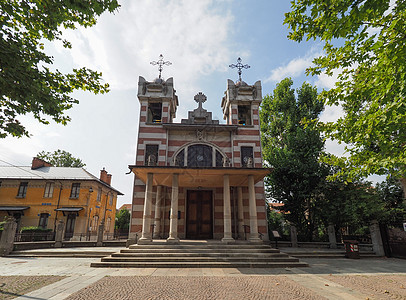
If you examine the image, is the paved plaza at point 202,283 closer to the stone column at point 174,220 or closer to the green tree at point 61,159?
the stone column at point 174,220

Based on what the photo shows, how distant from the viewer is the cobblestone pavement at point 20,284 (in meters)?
5.57

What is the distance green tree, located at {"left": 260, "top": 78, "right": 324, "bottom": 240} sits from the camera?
17.7 m

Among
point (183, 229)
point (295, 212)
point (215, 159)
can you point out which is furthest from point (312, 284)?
point (295, 212)

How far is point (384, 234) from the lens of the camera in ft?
44.3

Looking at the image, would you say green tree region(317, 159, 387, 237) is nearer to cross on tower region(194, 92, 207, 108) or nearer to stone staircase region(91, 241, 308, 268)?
stone staircase region(91, 241, 308, 268)

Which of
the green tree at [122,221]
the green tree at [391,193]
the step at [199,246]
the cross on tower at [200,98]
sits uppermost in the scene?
the cross on tower at [200,98]

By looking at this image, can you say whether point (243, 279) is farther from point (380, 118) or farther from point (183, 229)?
point (183, 229)

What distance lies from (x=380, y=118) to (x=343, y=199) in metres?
11.8

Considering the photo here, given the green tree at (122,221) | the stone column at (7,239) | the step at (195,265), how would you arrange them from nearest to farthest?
the step at (195,265) < the stone column at (7,239) < the green tree at (122,221)

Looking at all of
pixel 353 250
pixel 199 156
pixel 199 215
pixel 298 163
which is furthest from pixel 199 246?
pixel 298 163

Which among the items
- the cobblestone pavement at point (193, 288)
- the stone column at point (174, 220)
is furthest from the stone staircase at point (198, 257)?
the cobblestone pavement at point (193, 288)

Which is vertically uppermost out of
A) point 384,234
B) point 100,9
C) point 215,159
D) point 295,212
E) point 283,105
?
point 283,105

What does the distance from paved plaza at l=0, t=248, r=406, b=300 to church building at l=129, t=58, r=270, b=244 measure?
17.1 ft

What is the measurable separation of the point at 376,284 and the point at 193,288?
569 cm
